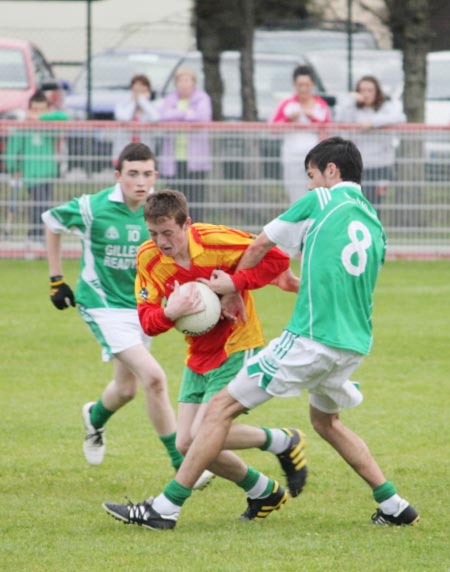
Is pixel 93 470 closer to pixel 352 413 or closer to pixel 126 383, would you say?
pixel 126 383

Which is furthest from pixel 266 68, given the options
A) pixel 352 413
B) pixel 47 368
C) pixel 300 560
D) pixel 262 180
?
pixel 300 560

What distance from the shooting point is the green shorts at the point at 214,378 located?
717cm

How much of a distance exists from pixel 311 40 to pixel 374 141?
8.37 m

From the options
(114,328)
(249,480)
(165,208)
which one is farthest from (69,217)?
(249,480)

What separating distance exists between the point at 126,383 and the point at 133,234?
85 centimetres

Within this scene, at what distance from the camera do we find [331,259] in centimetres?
661

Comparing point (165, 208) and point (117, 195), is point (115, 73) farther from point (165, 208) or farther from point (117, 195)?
point (165, 208)

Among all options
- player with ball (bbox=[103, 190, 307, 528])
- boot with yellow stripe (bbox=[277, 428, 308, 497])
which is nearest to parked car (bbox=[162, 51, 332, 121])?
boot with yellow stripe (bbox=[277, 428, 308, 497])

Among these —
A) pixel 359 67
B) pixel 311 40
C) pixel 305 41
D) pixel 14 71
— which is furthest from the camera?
pixel 305 41

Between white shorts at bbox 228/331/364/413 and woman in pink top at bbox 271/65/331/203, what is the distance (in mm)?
10541

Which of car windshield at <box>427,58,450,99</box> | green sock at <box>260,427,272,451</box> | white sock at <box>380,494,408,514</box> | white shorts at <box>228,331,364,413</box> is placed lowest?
white sock at <box>380,494,408,514</box>

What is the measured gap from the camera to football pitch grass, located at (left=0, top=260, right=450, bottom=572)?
21.1 ft

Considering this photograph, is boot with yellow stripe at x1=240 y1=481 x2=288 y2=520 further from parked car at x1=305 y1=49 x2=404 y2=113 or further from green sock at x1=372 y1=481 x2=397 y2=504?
parked car at x1=305 y1=49 x2=404 y2=113

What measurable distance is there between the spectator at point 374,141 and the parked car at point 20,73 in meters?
6.41
